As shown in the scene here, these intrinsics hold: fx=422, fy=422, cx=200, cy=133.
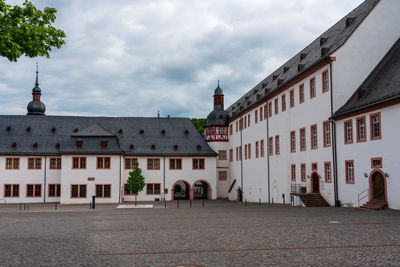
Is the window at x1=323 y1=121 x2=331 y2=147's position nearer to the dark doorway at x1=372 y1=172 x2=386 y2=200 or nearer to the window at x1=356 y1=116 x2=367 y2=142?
the window at x1=356 y1=116 x2=367 y2=142

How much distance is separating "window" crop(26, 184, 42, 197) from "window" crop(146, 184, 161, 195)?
41.3ft

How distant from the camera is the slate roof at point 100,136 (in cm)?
4897

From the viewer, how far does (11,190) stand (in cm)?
4894

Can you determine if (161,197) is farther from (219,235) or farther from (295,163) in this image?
(219,235)

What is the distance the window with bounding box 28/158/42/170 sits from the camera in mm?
49969

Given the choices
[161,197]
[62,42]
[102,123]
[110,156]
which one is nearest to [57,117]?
[102,123]

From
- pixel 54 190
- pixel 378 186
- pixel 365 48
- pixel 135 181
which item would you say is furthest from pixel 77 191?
pixel 365 48

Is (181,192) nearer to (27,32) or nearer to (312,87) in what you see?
(312,87)

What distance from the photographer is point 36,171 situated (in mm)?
49906

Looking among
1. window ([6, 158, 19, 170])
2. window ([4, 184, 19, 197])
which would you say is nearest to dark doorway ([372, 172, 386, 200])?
window ([4, 184, 19, 197])

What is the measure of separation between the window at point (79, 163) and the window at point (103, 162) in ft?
5.42

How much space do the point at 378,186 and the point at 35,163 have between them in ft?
128

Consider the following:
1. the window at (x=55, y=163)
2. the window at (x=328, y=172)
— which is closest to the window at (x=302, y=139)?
the window at (x=328, y=172)

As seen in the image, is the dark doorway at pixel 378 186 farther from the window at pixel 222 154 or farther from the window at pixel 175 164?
the window at pixel 222 154
